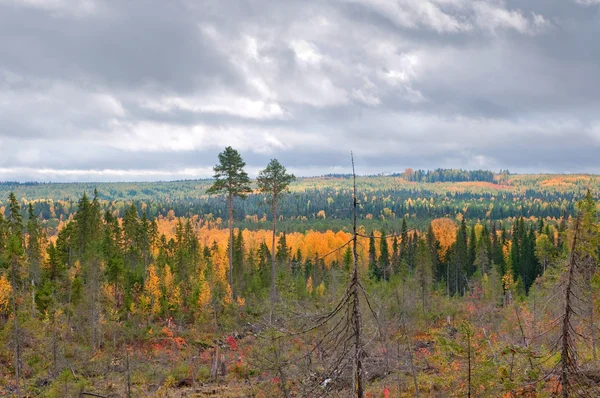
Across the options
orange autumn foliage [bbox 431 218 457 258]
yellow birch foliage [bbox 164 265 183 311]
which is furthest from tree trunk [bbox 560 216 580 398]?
orange autumn foliage [bbox 431 218 457 258]

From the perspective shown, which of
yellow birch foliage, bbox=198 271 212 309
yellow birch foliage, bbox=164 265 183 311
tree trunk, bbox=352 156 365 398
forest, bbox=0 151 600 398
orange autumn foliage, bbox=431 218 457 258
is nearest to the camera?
tree trunk, bbox=352 156 365 398

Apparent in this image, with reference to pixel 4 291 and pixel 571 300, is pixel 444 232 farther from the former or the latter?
pixel 571 300

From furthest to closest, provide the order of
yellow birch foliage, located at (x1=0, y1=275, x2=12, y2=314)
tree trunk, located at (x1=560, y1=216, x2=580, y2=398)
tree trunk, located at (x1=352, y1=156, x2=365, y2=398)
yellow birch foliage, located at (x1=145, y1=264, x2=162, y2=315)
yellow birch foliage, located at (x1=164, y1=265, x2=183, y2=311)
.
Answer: yellow birch foliage, located at (x1=164, y1=265, x2=183, y2=311) → yellow birch foliage, located at (x1=145, y1=264, x2=162, y2=315) → yellow birch foliage, located at (x1=0, y1=275, x2=12, y2=314) → tree trunk, located at (x1=560, y1=216, x2=580, y2=398) → tree trunk, located at (x1=352, y1=156, x2=365, y2=398)

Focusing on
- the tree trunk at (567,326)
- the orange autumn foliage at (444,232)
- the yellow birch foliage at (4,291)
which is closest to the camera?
the tree trunk at (567,326)

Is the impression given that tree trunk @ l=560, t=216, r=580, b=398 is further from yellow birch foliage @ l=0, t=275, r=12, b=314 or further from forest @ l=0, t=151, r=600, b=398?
yellow birch foliage @ l=0, t=275, r=12, b=314

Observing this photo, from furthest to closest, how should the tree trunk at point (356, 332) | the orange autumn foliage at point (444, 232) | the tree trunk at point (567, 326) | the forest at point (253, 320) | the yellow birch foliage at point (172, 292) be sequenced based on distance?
the orange autumn foliage at point (444, 232) → the yellow birch foliage at point (172, 292) → the forest at point (253, 320) → the tree trunk at point (567, 326) → the tree trunk at point (356, 332)

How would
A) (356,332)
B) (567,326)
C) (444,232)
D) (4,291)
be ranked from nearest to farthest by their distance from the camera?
(356,332), (567,326), (4,291), (444,232)

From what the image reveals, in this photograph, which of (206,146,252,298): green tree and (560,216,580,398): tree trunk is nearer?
(560,216,580,398): tree trunk

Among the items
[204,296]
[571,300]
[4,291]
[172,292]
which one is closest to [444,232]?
[204,296]

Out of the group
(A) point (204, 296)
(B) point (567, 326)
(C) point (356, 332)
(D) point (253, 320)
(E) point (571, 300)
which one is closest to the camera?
(C) point (356, 332)

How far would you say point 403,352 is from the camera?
1357 inches

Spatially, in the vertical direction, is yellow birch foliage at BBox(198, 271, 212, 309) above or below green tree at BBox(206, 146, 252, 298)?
below

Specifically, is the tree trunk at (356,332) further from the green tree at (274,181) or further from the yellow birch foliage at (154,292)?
the yellow birch foliage at (154,292)

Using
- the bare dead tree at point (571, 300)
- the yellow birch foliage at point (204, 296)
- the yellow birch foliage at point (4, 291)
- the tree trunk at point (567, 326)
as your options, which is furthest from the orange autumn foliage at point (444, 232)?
the tree trunk at point (567, 326)
